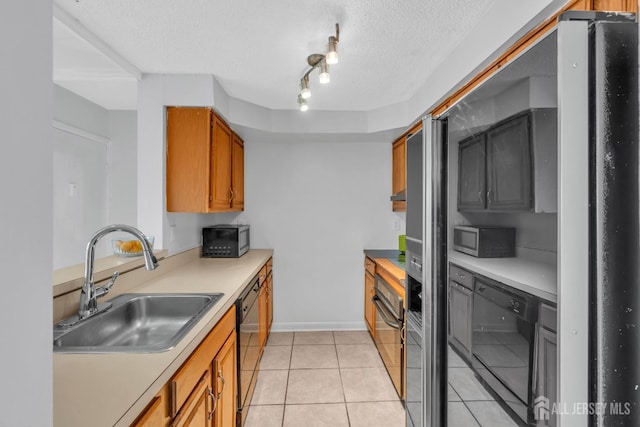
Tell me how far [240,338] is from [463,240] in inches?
58.2

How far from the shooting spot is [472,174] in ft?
2.66

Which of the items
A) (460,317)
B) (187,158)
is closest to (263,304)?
(187,158)

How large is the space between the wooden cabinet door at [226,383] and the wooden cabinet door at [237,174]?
1705 mm

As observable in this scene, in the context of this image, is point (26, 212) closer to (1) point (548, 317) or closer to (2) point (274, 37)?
(1) point (548, 317)

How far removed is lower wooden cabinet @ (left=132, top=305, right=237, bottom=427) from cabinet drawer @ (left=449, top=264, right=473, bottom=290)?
906mm

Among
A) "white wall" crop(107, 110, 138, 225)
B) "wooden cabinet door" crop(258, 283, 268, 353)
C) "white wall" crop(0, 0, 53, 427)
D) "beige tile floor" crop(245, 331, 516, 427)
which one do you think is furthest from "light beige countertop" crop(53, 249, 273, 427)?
"white wall" crop(107, 110, 138, 225)

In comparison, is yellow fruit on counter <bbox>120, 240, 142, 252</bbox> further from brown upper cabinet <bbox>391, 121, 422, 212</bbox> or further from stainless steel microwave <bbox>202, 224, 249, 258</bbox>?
brown upper cabinet <bbox>391, 121, 422, 212</bbox>

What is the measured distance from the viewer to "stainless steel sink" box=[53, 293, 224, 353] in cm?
139

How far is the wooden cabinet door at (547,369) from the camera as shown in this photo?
1.76 ft

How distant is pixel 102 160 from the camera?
3.11 meters

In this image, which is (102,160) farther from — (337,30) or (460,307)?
(460,307)

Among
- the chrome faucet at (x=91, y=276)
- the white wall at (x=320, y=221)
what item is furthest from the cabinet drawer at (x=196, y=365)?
the white wall at (x=320, y=221)

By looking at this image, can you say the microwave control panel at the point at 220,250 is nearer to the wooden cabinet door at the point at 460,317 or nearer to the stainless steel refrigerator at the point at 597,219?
the wooden cabinet door at the point at 460,317

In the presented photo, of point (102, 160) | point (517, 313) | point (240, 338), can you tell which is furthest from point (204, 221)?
point (517, 313)
